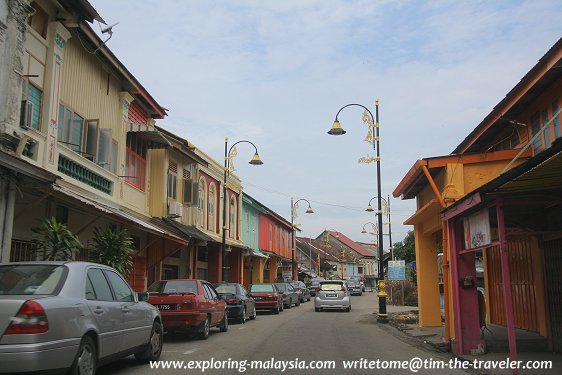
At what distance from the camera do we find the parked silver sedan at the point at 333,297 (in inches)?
1102

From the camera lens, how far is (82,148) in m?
15.6

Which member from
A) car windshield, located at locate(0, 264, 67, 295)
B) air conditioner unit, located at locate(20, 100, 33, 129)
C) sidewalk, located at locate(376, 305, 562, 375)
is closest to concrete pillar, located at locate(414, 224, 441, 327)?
sidewalk, located at locate(376, 305, 562, 375)

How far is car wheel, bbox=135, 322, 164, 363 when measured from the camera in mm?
9391

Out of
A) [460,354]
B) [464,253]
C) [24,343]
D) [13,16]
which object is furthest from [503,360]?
[13,16]

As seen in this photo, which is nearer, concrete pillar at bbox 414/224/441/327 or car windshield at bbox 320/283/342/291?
concrete pillar at bbox 414/224/441/327

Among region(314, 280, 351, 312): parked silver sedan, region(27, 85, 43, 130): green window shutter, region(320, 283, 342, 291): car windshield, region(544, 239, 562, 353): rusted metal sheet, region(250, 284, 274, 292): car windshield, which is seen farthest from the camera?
region(320, 283, 342, 291): car windshield

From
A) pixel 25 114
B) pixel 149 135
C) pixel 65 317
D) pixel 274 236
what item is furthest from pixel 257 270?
pixel 65 317

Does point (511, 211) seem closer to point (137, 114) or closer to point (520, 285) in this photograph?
point (520, 285)

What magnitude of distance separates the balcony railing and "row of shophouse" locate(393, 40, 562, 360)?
9205mm

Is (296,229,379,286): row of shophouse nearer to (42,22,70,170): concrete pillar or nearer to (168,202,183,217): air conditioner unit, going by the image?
(168,202,183,217): air conditioner unit

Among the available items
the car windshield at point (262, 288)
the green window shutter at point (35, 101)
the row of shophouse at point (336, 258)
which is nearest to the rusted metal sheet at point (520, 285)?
the car windshield at point (262, 288)

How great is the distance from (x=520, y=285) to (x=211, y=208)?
1906cm

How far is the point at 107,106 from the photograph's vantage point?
17.4 metres

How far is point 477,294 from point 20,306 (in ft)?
30.1
